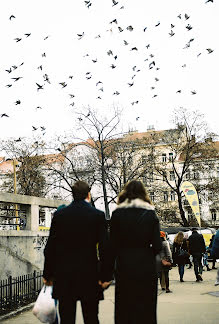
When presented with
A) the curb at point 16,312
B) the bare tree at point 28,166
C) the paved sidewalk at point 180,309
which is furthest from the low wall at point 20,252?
the bare tree at point 28,166

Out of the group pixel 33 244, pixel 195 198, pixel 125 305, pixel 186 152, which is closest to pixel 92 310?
pixel 125 305

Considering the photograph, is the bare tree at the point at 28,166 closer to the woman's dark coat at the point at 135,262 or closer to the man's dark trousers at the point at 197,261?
the man's dark trousers at the point at 197,261

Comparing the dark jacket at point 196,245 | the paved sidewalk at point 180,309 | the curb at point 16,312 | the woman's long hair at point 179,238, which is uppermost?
the woman's long hair at point 179,238

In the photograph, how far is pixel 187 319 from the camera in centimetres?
827

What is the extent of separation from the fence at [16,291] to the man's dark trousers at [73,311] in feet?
16.3

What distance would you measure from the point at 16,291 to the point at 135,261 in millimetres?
6121

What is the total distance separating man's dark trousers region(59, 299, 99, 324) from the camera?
14.5ft

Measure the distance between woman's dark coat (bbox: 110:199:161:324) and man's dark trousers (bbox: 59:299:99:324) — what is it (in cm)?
26

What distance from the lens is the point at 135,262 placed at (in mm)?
4527

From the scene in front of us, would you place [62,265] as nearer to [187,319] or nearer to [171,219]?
[187,319]

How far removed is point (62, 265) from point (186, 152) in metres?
48.0

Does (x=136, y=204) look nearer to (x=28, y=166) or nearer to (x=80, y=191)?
(x=80, y=191)

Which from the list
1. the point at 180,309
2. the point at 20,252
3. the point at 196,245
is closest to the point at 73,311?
the point at 180,309

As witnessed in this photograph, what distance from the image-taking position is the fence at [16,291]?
9.54 m
